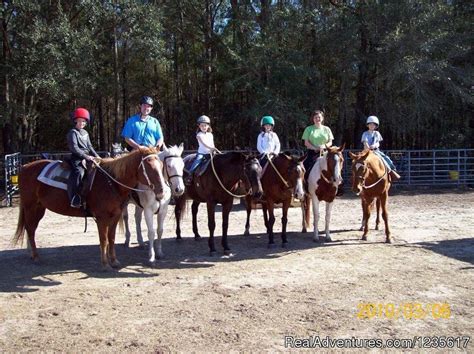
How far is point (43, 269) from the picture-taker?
253 inches

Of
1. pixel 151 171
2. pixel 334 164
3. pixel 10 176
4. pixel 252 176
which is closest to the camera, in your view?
pixel 151 171

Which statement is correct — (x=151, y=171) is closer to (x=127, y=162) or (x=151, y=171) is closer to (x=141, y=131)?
(x=127, y=162)

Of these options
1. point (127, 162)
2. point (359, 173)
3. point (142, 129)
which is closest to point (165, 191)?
point (127, 162)

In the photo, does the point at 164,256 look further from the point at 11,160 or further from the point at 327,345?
the point at 11,160

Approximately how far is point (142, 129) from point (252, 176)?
6.50 feet

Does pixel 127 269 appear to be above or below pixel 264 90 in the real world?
below

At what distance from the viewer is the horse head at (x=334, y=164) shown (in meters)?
7.49

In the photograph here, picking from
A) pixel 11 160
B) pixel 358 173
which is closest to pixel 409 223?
pixel 358 173

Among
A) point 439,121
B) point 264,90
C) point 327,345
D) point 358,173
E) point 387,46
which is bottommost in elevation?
point 327,345

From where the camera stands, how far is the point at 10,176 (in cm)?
1399

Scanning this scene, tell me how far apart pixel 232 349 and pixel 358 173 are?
4669 millimetres

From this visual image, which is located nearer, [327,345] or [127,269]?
[327,345]

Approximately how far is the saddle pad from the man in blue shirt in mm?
1103
